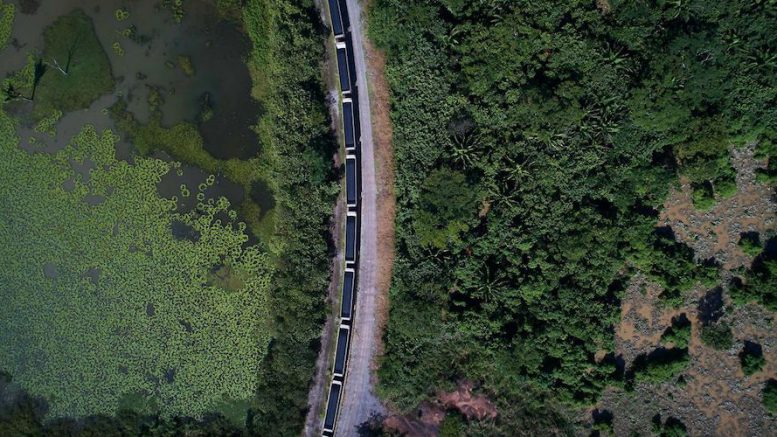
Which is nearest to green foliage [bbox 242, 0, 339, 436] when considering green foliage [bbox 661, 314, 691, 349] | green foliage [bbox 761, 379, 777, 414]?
green foliage [bbox 661, 314, 691, 349]

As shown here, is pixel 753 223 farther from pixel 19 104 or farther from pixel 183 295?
pixel 19 104

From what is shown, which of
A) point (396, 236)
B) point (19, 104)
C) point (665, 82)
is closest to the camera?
point (665, 82)

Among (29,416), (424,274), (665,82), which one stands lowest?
(29,416)

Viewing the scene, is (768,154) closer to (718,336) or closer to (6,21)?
(718,336)

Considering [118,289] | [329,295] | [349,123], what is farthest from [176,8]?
[329,295]

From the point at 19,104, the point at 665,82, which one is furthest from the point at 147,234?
the point at 665,82

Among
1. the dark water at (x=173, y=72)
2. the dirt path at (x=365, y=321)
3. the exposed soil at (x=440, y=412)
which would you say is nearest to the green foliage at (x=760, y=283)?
the exposed soil at (x=440, y=412)

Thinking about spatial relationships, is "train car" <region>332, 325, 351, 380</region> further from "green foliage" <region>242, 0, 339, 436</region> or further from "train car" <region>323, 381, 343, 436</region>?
"green foliage" <region>242, 0, 339, 436</region>
